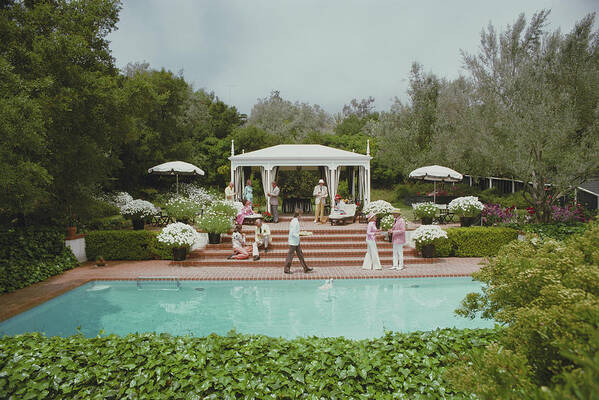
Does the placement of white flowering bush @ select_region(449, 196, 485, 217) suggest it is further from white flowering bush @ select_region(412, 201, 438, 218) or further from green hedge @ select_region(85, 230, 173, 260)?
green hedge @ select_region(85, 230, 173, 260)

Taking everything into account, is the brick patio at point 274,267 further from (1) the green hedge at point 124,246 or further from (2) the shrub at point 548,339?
(2) the shrub at point 548,339

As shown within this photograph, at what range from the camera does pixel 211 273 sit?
10.6 m

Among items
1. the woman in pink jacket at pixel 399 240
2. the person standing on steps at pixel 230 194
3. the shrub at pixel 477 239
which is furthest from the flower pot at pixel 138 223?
the shrub at pixel 477 239

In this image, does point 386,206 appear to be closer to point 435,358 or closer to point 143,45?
point 435,358

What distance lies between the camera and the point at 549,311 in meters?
1.98

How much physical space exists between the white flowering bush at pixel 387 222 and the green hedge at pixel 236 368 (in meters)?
8.73

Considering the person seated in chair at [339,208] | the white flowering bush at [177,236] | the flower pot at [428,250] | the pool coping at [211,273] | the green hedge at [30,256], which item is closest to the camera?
the green hedge at [30,256]

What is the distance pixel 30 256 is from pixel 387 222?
1089cm

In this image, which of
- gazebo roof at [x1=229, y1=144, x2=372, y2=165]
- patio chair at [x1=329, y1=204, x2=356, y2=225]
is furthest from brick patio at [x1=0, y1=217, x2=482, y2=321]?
gazebo roof at [x1=229, y1=144, x2=372, y2=165]

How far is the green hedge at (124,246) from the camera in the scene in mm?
12242

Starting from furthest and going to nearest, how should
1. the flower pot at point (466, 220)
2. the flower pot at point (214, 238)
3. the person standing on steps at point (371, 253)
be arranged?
the flower pot at point (466, 220)
the flower pot at point (214, 238)
the person standing on steps at point (371, 253)

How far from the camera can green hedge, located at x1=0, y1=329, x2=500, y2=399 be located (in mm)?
3641

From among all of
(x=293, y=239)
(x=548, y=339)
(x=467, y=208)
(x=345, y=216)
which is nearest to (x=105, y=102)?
(x=293, y=239)

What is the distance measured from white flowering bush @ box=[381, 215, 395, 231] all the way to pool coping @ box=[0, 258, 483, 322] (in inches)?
78.8
